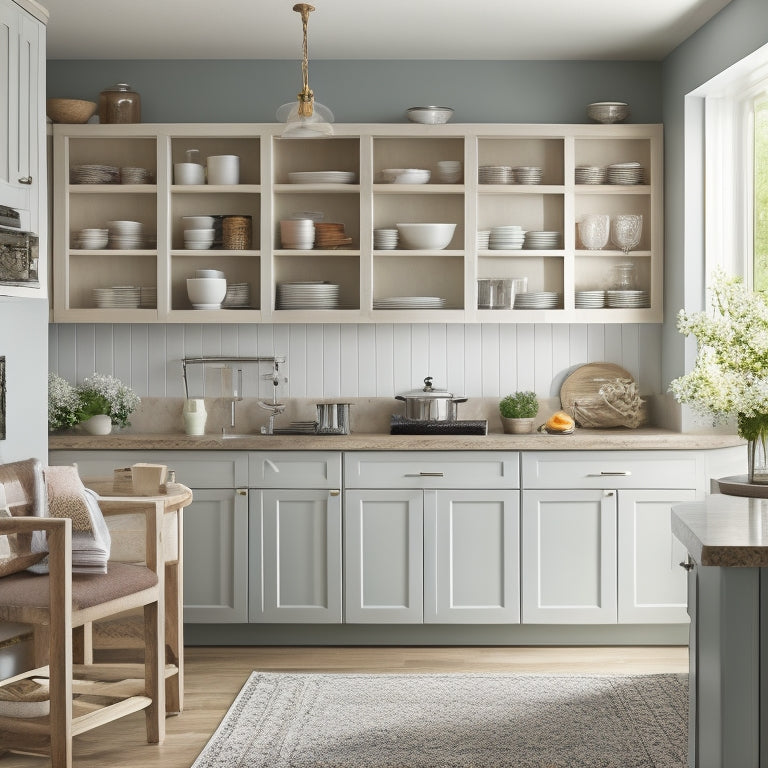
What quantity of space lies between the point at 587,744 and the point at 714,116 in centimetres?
282

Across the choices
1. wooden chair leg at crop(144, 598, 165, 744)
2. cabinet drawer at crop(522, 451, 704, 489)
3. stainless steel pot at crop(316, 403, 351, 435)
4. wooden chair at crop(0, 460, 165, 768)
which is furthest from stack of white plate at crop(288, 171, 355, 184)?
wooden chair leg at crop(144, 598, 165, 744)

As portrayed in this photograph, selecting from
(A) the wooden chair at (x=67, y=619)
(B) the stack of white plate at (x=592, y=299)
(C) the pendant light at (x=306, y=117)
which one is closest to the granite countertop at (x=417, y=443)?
(B) the stack of white plate at (x=592, y=299)

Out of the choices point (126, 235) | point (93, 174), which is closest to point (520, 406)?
point (126, 235)

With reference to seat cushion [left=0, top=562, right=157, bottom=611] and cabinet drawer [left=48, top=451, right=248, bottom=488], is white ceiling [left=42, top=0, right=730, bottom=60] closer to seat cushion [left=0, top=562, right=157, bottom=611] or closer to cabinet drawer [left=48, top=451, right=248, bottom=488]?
cabinet drawer [left=48, top=451, right=248, bottom=488]

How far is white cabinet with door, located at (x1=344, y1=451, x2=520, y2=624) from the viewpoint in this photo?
4379 millimetres

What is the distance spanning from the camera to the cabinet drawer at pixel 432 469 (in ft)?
14.4

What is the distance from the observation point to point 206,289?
4.68m

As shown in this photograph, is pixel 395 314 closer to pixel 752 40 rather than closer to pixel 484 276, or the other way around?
pixel 484 276

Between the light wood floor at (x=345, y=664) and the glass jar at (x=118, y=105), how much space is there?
2521 millimetres

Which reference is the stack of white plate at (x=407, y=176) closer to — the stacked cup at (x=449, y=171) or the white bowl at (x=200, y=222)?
the stacked cup at (x=449, y=171)

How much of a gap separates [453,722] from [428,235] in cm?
226

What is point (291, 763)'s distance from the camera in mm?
Result: 3141

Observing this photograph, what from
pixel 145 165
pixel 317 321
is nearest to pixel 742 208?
pixel 317 321

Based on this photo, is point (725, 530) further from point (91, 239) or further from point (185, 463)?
point (91, 239)
